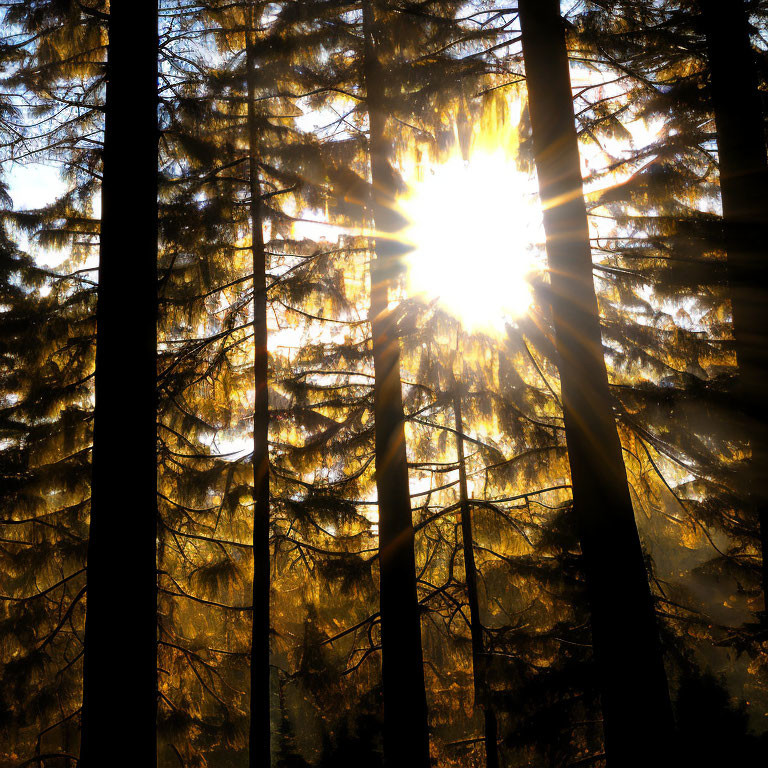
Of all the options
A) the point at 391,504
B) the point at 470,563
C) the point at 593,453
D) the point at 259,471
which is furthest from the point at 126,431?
the point at 470,563

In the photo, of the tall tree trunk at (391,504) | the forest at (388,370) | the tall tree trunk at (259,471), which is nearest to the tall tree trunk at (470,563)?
the forest at (388,370)

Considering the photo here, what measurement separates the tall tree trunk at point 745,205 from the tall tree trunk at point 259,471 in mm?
5575

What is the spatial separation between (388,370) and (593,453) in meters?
3.02

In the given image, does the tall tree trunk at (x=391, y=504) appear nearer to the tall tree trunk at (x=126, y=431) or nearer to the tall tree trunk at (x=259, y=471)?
the tall tree trunk at (x=259, y=471)

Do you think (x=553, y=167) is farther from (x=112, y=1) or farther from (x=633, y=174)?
(x=112, y=1)

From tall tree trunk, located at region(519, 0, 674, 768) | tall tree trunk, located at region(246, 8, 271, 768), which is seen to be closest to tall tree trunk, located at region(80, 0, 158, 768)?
tall tree trunk, located at region(246, 8, 271, 768)

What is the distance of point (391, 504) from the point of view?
672 centimetres

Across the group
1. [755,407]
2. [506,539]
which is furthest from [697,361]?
[506,539]

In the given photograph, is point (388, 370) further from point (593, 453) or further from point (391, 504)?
point (593, 453)

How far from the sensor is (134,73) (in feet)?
14.9

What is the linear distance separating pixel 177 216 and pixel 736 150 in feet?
22.6

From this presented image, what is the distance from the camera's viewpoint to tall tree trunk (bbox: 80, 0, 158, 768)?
145 inches

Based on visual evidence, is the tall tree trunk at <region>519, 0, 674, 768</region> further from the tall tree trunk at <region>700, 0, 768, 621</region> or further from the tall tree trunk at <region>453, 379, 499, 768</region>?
the tall tree trunk at <region>453, 379, 499, 768</region>

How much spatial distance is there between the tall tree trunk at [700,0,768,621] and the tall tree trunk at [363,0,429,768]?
3.78m
